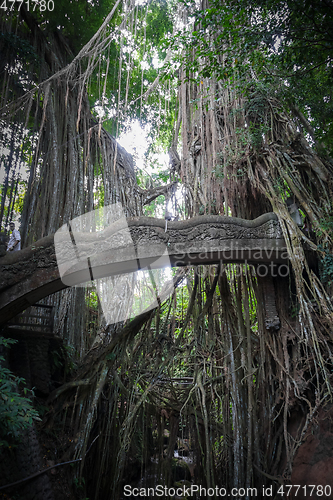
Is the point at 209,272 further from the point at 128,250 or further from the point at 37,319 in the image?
the point at 37,319

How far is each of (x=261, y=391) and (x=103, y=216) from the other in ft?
11.1

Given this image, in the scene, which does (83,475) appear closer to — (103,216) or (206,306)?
(206,306)

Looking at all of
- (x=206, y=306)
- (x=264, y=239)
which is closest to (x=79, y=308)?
(x=206, y=306)

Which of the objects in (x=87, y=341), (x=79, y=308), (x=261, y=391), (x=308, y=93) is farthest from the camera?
(x=87, y=341)

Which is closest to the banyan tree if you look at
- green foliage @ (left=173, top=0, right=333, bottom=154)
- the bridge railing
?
green foliage @ (left=173, top=0, right=333, bottom=154)

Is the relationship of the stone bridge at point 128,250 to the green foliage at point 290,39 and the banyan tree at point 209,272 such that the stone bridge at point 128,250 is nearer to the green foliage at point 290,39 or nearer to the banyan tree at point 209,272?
the banyan tree at point 209,272

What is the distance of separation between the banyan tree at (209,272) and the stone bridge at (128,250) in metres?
0.21

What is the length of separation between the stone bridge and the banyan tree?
0.21 metres

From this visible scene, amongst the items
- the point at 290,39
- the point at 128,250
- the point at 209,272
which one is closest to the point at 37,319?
the point at 128,250

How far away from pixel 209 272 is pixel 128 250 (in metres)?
1.37

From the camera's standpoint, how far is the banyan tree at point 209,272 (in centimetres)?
319

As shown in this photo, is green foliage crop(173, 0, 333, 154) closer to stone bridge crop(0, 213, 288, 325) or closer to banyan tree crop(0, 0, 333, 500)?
banyan tree crop(0, 0, 333, 500)

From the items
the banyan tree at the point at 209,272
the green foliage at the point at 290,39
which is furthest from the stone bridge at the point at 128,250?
the green foliage at the point at 290,39

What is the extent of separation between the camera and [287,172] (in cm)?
385
